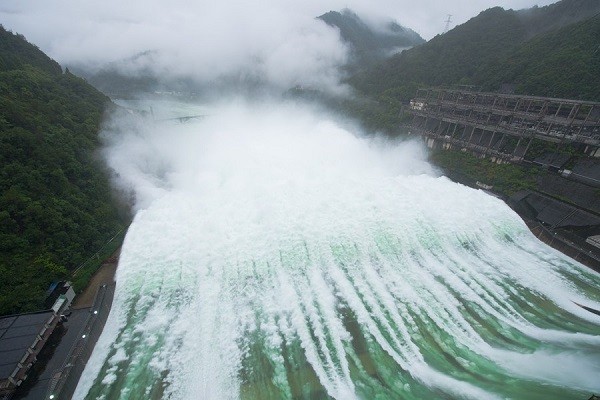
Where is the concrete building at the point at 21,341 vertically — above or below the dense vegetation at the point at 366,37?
below

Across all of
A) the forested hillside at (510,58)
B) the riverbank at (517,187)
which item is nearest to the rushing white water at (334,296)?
the riverbank at (517,187)

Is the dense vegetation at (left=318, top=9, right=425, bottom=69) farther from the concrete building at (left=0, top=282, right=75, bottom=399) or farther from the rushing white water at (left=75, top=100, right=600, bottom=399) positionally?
the concrete building at (left=0, top=282, right=75, bottom=399)

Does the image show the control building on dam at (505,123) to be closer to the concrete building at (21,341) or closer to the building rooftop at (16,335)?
the concrete building at (21,341)

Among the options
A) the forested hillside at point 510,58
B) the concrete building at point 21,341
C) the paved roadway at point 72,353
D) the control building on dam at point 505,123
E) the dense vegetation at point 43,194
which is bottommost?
the paved roadway at point 72,353

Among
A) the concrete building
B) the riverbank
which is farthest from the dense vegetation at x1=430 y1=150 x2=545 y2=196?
the concrete building

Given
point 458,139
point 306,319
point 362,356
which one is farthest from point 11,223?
point 458,139

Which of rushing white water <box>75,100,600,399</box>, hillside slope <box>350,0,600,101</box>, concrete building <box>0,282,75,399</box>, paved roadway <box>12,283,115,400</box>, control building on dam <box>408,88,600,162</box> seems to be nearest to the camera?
concrete building <box>0,282,75,399</box>

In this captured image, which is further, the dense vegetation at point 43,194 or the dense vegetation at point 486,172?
the dense vegetation at point 486,172
